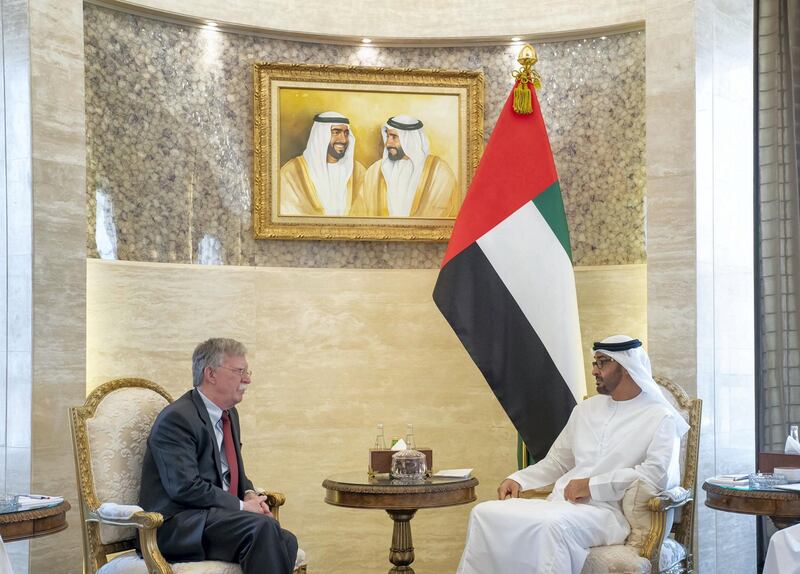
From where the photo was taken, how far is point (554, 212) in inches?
233

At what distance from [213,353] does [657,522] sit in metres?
2.15

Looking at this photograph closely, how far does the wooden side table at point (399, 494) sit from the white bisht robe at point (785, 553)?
56.6 inches

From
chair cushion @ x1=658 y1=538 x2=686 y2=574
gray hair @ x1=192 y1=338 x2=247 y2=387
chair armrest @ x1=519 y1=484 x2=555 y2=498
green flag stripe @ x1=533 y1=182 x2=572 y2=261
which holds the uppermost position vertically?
green flag stripe @ x1=533 y1=182 x2=572 y2=261

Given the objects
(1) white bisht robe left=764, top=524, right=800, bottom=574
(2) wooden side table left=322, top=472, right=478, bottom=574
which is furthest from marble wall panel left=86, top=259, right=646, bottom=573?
(1) white bisht robe left=764, top=524, right=800, bottom=574

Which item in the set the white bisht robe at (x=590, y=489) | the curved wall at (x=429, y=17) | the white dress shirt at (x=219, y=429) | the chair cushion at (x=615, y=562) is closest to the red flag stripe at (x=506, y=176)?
the curved wall at (x=429, y=17)

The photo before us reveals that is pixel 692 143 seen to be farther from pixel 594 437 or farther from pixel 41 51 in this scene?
pixel 41 51

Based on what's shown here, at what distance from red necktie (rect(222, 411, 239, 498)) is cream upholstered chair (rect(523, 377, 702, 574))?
1.64m

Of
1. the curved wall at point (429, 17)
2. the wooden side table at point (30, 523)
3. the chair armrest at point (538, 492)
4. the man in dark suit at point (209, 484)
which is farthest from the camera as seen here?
the curved wall at point (429, 17)

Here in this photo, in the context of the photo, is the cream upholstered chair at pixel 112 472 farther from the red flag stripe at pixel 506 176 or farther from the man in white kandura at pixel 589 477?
the red flag stripe at pixel 506 176

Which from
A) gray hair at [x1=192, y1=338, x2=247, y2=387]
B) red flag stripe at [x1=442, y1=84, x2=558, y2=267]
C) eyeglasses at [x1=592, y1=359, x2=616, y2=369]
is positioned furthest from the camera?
red flag stripe at [x1=442, y1=84, x2=558, y2=267]

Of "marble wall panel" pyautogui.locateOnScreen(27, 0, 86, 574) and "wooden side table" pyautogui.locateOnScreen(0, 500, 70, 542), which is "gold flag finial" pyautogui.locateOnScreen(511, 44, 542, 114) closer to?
"marble wall panel" pyautogui.locateOnScreen(27, 0, 86, 574)

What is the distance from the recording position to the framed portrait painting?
21.6 ft

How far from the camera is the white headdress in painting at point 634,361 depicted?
4.86 m

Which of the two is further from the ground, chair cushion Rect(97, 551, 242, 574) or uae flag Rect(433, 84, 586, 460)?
uae flag Rect(433, 84, 586, 460)
